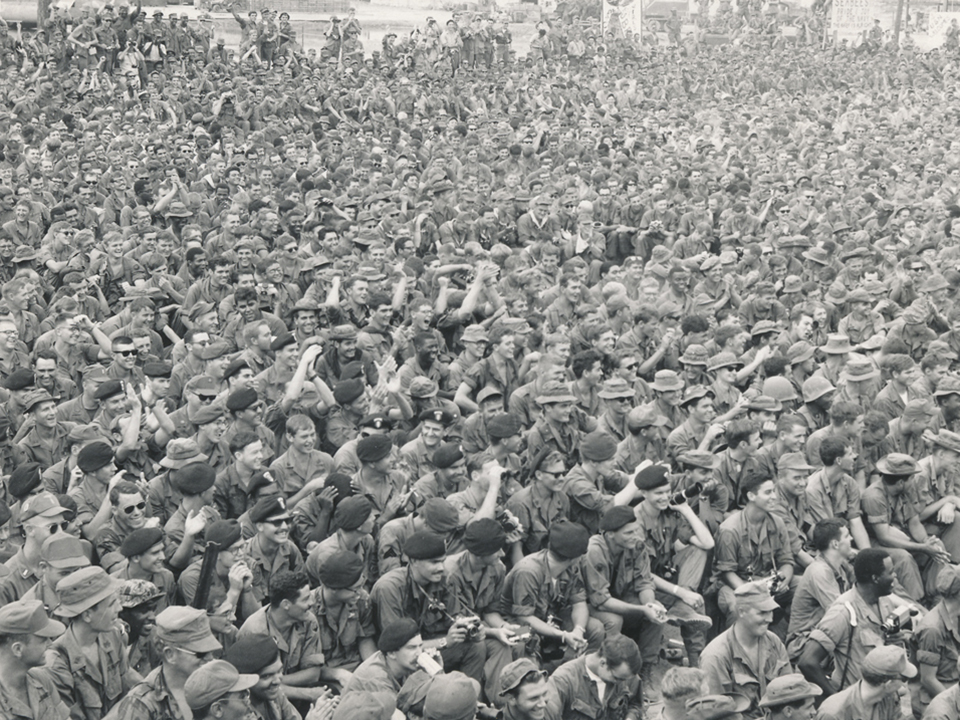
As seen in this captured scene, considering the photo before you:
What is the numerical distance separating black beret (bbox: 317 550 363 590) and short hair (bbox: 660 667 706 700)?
1708 mm

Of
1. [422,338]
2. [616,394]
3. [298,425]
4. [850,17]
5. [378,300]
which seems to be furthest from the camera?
[850,17]

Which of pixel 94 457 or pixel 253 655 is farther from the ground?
pixel 94 457

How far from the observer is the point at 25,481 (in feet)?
22.7

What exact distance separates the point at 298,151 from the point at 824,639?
1483 cm

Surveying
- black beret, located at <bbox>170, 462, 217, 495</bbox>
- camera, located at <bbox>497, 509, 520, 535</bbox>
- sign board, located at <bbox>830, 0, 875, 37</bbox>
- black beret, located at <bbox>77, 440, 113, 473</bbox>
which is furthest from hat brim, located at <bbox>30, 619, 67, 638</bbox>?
sign board, located at <bbox>830, 0, 875, 37</bbox>

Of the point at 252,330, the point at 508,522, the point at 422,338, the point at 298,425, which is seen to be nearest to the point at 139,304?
the point at 252,330

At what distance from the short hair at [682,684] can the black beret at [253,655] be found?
1.80 m

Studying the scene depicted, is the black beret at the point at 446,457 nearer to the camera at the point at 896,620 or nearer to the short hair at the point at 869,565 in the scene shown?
the short hair at the point at 869,565

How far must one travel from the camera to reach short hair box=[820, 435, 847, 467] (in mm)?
7346

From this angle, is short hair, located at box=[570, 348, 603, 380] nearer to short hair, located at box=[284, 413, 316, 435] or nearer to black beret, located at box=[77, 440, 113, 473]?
short hair, located at box=[284, 413, 316, 435]

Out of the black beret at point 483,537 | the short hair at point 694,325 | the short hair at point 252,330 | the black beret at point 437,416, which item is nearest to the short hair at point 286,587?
the black beret at point 483,537

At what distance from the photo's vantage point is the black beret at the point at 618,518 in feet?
21.5

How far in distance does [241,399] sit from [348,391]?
985 mm

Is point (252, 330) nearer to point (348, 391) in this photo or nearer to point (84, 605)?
point (348, 391)
